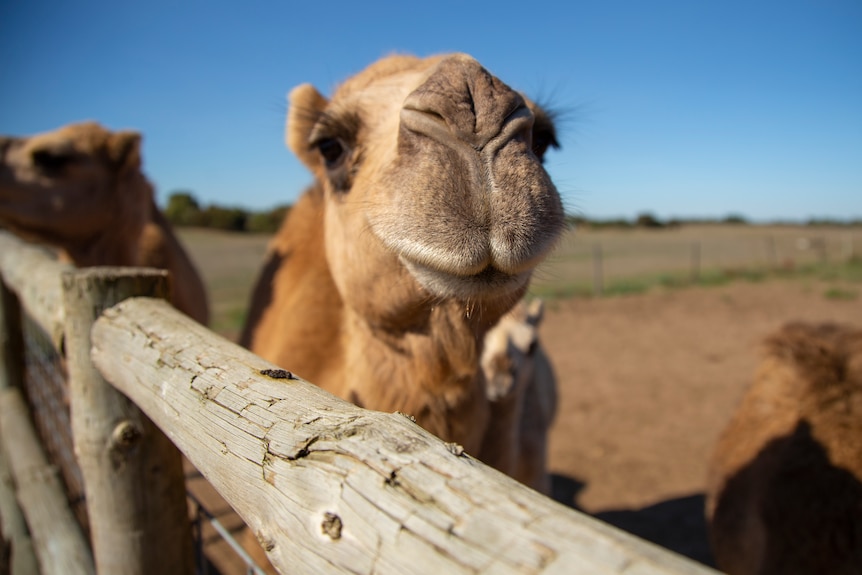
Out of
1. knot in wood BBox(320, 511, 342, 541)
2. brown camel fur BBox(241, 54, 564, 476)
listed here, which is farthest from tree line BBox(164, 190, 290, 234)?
knot in wood BBox(320, 511, 342, 541)

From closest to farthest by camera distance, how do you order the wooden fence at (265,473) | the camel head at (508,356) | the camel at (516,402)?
the wooden fence at (265,473) → the camel at (516,402) → the camel head at (508,356)

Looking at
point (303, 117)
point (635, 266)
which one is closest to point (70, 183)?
point (303, 117)

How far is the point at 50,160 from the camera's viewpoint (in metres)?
4.75

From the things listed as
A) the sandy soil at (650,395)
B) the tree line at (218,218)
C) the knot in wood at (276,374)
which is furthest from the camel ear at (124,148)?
the tree line at (218,218)

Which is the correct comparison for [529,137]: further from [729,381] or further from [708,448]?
[729,381]

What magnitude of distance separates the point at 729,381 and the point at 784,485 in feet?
22.6

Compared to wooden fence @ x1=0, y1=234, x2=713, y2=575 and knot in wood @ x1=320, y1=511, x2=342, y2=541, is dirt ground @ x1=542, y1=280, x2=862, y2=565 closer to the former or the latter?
wooden fence @ x1=0, y1=234, x2=713, y2=575

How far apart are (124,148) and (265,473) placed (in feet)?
16.4

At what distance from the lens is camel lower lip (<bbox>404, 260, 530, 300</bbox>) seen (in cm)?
169

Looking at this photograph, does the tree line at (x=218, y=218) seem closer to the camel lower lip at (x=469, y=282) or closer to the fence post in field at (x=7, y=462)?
the fence post in field at (x=7, y=462)

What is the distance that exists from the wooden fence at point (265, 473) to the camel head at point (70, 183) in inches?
113

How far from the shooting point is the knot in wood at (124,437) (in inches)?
66.5

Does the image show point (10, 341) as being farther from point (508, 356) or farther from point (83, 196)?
point (508, 356)

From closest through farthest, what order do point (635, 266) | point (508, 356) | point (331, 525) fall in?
1. point (331, 525)
2. point (508, 356)
3. point (635, 266)
